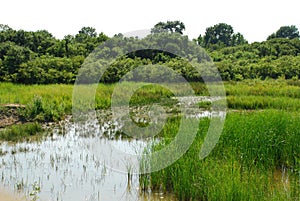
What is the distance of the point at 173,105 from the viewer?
484 inches

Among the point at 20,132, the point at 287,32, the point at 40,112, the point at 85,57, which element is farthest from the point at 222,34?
the point at 20,132

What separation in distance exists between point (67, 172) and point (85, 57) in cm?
1506

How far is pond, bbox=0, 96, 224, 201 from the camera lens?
438cm

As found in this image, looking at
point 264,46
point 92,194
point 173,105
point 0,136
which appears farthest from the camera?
point 264,46

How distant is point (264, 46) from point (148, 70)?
15880 millimetres

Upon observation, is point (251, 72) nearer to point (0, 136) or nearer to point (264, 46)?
point (264, 46)

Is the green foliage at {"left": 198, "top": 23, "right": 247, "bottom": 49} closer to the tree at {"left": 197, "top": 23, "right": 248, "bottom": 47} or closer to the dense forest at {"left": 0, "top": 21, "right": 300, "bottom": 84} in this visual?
the tree at {"left": 197, "top": 23, "right": 248, "bottom": 47}

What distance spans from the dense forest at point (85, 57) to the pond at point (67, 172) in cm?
850

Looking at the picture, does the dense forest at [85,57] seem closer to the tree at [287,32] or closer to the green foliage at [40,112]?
the green foliage at [40,112]

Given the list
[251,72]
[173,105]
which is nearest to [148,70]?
[173,105]

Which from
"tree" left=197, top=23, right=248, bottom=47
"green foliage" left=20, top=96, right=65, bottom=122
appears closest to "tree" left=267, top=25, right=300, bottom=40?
"tree" left=197, top=23, right=248, bottom=47

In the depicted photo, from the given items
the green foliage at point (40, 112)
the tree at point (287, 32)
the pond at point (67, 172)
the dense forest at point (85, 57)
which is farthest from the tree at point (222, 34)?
the pond at point (67, 172)

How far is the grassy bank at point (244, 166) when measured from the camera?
146 inches

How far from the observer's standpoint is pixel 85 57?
64.1 feet
